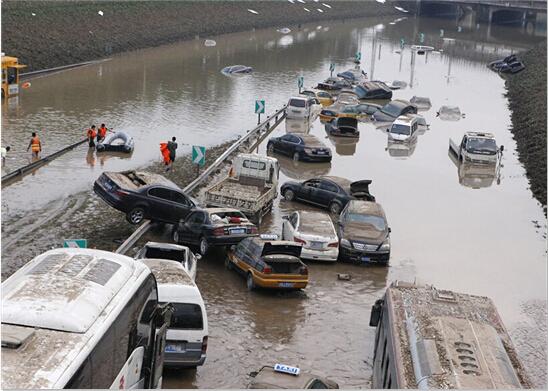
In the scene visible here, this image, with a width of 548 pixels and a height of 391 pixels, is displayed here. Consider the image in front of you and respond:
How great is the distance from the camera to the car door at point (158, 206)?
87.3 ft

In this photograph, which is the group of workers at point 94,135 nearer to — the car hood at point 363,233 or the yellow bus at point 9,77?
the yellow bus at point 9,77

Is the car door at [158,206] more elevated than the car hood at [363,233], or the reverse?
the car door at [158,206]

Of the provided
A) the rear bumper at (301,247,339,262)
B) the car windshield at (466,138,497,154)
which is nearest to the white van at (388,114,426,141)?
the car windshield at (466,138,497,154)

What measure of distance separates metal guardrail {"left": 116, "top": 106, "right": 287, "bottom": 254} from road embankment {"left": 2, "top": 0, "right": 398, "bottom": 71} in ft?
64.0

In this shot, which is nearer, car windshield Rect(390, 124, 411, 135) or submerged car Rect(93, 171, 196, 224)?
submerged car Rect(93, 171, 196, 224)

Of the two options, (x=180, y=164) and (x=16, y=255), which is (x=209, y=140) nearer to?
(x=180, y=164)

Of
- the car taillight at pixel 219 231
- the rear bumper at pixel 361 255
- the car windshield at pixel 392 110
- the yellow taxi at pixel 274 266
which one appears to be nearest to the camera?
the yellow taxi at pixel 274 266

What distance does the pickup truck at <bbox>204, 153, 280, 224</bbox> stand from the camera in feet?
91.8

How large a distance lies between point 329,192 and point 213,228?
7427 millimetres

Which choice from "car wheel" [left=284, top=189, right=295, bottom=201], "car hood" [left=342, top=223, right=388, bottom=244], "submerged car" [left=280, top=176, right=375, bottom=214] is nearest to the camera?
"car hood" [left=342, top=223, right=388, bottom=244]

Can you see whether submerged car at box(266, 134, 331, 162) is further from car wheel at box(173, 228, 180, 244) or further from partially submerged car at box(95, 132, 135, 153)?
car wheel at box(173, 228, 180, 244)

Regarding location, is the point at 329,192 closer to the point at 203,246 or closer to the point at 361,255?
the point at 361,255

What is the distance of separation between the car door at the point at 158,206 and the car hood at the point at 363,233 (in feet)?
16.8

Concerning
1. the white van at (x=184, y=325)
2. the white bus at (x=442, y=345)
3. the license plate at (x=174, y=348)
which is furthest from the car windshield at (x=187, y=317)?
the white bus at (x=442, y=345)
